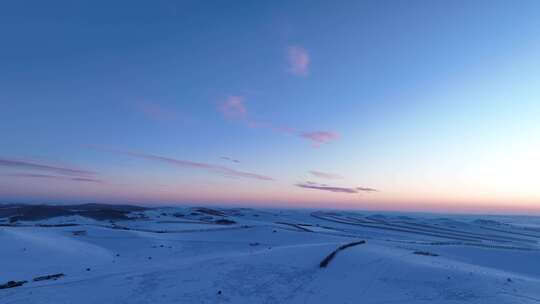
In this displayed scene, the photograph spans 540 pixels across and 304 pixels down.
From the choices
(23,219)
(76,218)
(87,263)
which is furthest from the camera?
(23,219)

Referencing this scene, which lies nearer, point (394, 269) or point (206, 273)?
point (206, 273)

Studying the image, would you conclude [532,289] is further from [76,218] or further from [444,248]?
[76,218]

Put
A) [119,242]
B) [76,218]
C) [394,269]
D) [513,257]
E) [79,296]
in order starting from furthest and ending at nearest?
[76,218], [119,242], [513,257], [394,269], [79,296]

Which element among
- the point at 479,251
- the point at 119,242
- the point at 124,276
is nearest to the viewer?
the point at 124,276

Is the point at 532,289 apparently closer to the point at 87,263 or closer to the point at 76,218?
the point at 87,263

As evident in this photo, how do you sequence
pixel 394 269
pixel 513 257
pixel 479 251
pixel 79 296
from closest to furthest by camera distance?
1. pixel 79 296
2. pixel 394 269
3. pixel 513 257
4. pixel 479 251

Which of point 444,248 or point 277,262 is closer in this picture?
point 277,262

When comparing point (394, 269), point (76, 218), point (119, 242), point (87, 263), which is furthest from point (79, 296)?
point (76, 218)

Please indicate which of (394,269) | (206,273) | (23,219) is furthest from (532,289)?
(23,219)

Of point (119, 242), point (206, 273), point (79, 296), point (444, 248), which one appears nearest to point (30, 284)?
point (79, 296)
